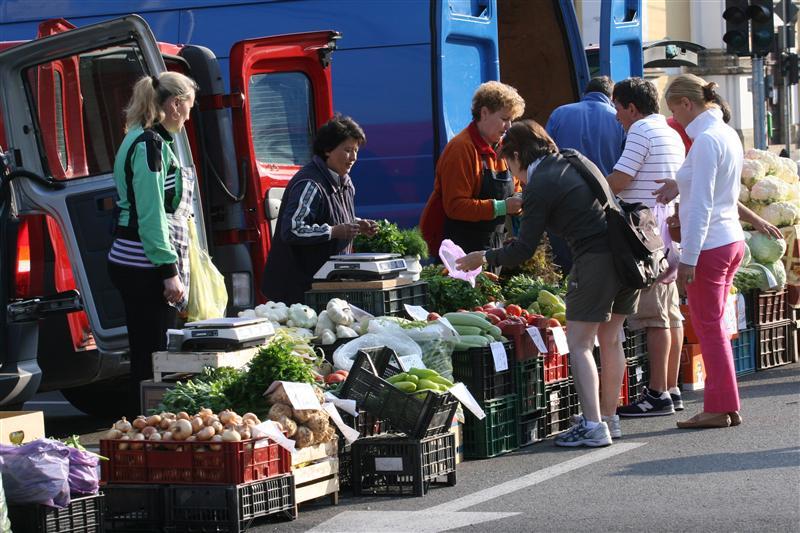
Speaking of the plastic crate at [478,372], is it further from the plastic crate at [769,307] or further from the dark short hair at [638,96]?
the plastic crate at [769,307]

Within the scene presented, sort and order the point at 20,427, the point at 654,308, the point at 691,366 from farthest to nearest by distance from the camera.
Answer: the point at 691,366
the point at 654,308
the point at 20,427

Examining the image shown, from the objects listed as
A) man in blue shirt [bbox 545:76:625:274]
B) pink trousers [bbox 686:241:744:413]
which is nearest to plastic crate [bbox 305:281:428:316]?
pink trousers [bbox 686:241:744:413]

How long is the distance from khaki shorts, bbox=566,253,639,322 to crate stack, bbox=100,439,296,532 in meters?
2.13

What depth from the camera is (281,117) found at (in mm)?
10227

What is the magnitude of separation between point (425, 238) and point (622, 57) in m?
4.16

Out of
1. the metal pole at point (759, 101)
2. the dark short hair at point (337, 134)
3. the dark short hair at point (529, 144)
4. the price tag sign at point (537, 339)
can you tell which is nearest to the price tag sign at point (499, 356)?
the price tag sign at point (537, 339)

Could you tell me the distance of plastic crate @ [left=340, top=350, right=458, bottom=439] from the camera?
7.03m

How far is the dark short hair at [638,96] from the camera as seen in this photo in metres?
9.29

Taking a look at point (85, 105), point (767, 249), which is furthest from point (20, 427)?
point (767, 249)

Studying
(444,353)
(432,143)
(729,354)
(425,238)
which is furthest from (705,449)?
(432,143)

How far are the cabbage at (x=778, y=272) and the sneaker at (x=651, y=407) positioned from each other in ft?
8.87

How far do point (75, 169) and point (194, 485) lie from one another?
2894mm

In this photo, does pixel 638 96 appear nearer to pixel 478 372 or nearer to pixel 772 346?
pixel 478 372

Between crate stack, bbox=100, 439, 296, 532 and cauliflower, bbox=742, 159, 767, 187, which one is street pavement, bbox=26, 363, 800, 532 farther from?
cauliflower, bbox=742, 159, 767, 187
